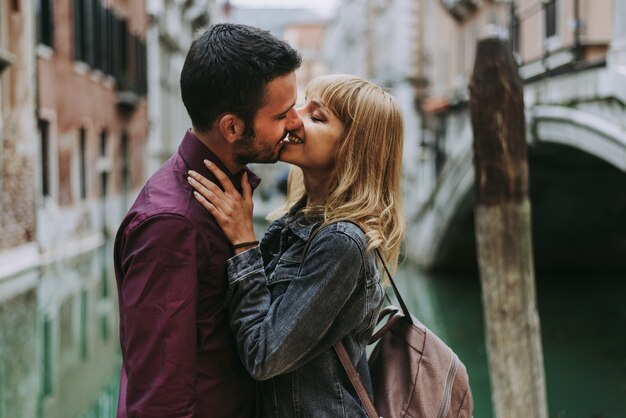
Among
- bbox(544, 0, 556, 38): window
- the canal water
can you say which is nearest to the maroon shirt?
the canal water

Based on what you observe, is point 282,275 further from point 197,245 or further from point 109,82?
point 109,82

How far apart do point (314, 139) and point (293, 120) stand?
94mm

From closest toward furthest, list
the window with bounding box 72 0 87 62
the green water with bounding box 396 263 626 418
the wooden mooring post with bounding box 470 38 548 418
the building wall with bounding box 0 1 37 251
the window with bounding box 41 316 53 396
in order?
the wooden mooring post with bounding box 470 38 548 418
the window with bounding box 41 316 53 396
the green water with bounding box 396 263 626 418
the building wall with bounding box 0 1 37 251
the window with bounding box 72 0 87 62

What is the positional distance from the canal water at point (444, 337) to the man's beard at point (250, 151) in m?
3.48

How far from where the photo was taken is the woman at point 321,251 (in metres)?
1.43

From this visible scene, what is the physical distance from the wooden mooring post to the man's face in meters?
2.53

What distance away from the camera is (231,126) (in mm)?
1449

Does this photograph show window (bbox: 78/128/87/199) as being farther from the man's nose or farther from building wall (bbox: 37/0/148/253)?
the man's nose

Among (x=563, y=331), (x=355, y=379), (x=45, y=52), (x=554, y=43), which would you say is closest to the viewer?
(x=355, y=379)

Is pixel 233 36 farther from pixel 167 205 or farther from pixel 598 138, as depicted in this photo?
pixel 598 138

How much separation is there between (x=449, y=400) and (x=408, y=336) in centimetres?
16

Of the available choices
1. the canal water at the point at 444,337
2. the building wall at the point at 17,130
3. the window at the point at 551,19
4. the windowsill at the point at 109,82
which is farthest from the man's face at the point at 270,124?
the windowsill at the point at 109,82

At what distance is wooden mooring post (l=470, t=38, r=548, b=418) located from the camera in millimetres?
3855

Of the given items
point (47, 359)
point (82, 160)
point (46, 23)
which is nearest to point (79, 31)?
point (46, 23)
